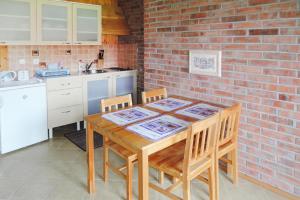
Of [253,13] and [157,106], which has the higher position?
[253,13]

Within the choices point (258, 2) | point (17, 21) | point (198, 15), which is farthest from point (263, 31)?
point (17, 21)

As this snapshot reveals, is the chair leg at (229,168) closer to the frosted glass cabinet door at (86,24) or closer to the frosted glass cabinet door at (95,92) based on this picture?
the frosted glass cabinet door at (95,92)

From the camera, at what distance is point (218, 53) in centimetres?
262

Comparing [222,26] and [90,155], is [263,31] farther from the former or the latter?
[90,155]

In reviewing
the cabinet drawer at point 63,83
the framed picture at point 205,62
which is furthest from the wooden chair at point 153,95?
the cabinet drawer at point 63,83

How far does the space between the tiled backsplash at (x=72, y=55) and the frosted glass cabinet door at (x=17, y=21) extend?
0.33m

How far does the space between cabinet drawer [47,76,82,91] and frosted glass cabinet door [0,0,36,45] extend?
0.60 metres

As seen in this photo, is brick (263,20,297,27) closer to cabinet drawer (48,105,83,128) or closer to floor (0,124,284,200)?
floor (0,124,284,200)

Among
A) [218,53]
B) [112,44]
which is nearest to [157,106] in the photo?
[218,53]

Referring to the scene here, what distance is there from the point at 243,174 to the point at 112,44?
326 cm

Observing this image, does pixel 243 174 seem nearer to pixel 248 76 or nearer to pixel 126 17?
pixel 248 76

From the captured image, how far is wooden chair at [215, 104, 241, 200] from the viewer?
2054 millimetres

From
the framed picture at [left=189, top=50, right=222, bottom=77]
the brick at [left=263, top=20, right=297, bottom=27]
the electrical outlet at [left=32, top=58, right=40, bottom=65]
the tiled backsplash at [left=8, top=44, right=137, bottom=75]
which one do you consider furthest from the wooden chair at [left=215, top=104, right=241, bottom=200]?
the electrical outlet at [left=32, top=58, right=40, bottom=65]

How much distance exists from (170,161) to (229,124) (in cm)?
60
